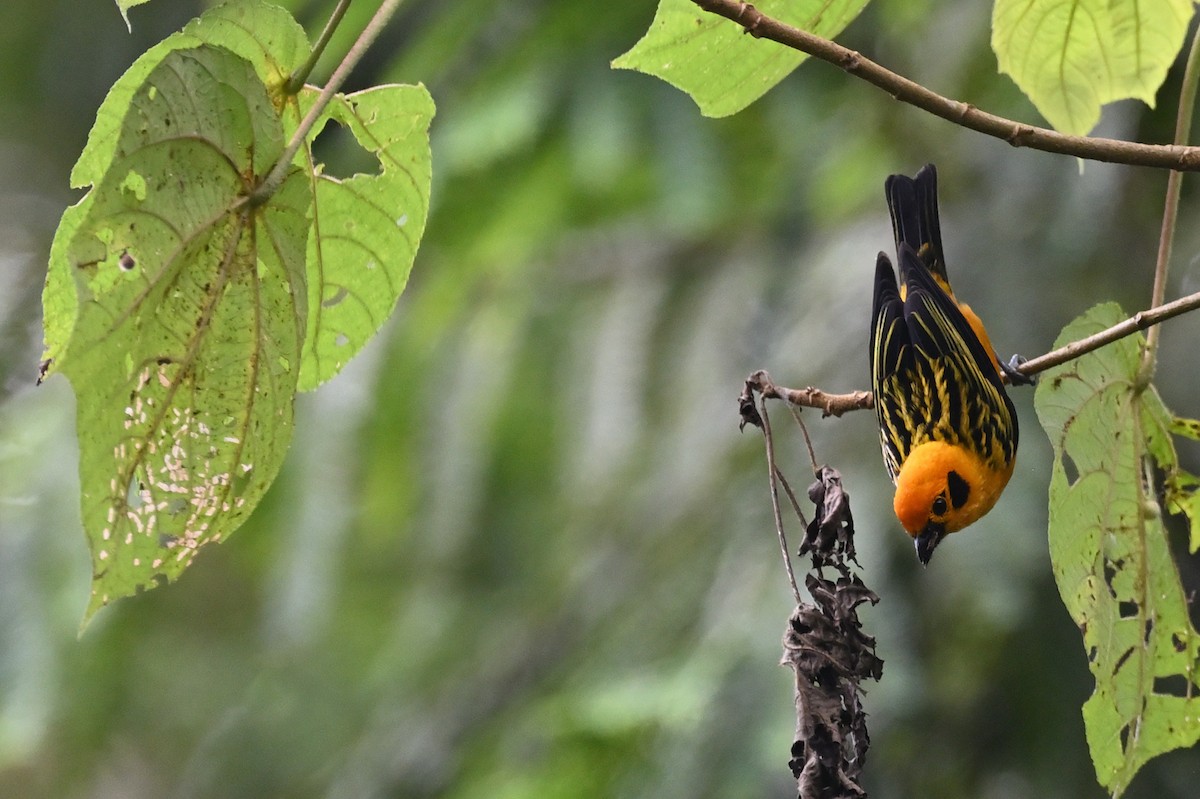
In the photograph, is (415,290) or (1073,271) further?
(415,290)

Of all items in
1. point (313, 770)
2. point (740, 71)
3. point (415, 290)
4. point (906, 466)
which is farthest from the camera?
point (313, 770)

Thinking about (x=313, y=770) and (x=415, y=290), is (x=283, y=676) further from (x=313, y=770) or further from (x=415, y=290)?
(x=415, y=290)

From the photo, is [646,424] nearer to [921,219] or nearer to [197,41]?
[921,219]

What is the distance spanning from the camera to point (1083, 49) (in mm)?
1693

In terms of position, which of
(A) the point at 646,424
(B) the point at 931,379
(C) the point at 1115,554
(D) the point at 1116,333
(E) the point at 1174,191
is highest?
(A) the point at 646,424

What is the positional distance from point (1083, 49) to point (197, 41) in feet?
3.82

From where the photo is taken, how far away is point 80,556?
405 centimetres

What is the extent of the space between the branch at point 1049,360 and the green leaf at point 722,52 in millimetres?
379

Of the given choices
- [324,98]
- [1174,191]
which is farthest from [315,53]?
[1174,191]

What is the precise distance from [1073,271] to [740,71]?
2.11m

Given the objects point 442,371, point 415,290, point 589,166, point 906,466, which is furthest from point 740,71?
point 415,290

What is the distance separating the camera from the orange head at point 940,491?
9.83 feet

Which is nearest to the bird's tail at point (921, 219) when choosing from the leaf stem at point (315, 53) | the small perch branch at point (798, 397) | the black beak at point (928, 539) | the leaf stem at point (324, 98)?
the black beak at point (928, 539)

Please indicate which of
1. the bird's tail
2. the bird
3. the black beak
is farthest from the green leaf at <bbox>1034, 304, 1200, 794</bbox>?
the bird's tail
